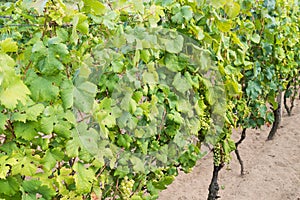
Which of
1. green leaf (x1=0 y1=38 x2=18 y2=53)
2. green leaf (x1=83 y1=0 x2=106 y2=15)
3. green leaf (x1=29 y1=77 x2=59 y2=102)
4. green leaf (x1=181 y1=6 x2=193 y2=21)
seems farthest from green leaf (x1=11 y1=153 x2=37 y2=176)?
green leaf (x1=181 y1=6 x2=193 y2=21)

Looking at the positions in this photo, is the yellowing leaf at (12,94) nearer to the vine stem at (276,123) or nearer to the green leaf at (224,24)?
the green leaf at (224,24)

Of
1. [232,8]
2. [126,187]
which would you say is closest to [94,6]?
[126,187]

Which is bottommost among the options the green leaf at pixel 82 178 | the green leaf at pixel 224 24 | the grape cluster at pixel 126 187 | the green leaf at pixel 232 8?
the grape cluster at pixel 126 187

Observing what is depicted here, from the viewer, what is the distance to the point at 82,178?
69.0 inches

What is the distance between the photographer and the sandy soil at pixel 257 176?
4.23 metres

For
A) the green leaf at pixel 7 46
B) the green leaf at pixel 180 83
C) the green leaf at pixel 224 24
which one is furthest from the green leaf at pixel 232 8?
the green leaf at pixel 7 46

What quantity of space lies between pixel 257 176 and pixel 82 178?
120 inches

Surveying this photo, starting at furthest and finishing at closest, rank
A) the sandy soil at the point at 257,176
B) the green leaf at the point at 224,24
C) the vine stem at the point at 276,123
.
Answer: the vine stem at the point at 276,123, the sandy soil at the point at 257,176, the green leaf at the point at 224,24

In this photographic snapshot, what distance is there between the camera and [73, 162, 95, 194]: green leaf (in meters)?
1.73

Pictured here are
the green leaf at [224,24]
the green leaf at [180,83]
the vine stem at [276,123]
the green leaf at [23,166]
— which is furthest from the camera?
the vine stem at [276,123]

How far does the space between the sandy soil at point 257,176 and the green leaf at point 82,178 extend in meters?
2.49

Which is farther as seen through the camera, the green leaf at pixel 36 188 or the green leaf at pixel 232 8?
the green leaf at pixel 232 8

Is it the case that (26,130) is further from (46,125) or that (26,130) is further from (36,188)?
(36,188)

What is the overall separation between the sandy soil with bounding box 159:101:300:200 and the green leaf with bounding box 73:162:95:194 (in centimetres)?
249
